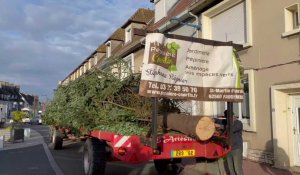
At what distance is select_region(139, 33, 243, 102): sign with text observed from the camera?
683cm

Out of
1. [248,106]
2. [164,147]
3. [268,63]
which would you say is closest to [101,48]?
[248,106]

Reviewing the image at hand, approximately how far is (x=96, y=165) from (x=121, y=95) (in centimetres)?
196

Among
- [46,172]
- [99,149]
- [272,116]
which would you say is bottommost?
[46,172]

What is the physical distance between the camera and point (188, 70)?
739 centimetres

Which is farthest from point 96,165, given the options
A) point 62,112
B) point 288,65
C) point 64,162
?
point 288,65

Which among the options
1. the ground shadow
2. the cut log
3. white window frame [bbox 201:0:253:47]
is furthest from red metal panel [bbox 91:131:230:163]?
white window frame [bbox 201:0:253:47]

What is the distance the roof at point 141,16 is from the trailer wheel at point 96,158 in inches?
728

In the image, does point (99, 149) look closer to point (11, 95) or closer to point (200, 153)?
point (200, 153)

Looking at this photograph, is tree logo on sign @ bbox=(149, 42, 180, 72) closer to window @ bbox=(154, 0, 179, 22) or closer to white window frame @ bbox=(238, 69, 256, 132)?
white window frame @ bbox=(238, 69, 256, 132)

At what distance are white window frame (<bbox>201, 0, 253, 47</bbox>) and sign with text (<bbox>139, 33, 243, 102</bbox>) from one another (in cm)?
514

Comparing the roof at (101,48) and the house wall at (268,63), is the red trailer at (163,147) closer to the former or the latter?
the house wall at (268,63)

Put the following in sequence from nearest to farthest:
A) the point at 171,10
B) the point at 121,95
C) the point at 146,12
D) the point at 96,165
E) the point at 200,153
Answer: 1. the point at 200,153
2. the point at 96,165
3. the point at 121,95
4. the point at 171,10
5. the point at 146,12

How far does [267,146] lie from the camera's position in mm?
11812

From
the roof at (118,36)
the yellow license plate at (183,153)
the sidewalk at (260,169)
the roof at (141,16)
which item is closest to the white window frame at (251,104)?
the sidewalk at (260,169)
